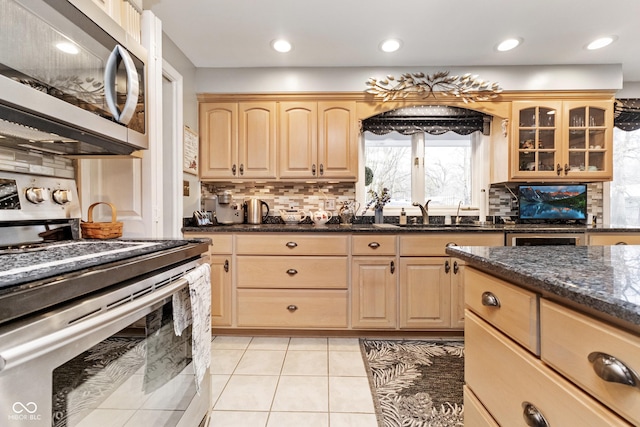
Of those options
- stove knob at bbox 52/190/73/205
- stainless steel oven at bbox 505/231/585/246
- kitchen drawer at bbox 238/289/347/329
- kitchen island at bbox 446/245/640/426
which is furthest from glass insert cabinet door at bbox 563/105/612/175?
stove knob at bbox 52/190/73/205

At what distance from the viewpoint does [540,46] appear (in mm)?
2340

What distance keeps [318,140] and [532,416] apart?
2341 mm

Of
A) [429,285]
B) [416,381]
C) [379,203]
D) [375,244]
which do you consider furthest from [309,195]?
[416,381]

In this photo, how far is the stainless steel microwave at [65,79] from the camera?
0.79 m

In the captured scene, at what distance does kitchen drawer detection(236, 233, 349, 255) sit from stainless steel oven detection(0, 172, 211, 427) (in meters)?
1.02

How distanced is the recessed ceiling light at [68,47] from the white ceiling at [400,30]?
1.18 metres

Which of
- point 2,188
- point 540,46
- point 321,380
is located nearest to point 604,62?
point 540,46

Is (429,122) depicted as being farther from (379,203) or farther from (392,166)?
(379,203)

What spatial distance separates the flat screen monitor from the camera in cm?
273

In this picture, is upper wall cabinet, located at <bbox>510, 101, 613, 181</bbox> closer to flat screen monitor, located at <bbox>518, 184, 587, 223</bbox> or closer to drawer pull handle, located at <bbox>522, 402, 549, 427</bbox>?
flat screen monitor, located at <bbox>518, 184, 587, 223</bbox>

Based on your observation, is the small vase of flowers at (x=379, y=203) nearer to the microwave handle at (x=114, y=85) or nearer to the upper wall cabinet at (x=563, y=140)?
the upper wall cabinet at (x=563, y=140)

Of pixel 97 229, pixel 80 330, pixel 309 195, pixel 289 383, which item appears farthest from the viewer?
pixel 309 195

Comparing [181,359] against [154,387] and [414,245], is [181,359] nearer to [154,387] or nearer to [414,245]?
[154,387]

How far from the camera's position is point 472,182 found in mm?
3016
